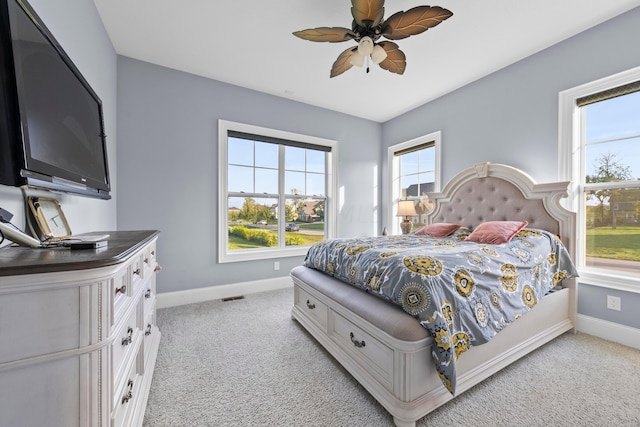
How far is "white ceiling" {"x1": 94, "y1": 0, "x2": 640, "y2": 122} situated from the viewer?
2.01 metres

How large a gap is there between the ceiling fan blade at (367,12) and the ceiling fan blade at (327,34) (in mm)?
111

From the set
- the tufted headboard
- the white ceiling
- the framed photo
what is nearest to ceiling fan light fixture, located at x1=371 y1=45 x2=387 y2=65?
the white ceiling

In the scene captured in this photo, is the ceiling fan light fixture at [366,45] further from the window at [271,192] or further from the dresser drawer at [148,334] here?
the dresser drawer at [148,334]

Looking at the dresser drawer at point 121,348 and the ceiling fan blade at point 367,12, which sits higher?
the ceiling fan blade at point 367,12

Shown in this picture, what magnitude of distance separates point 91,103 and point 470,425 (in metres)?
2.90

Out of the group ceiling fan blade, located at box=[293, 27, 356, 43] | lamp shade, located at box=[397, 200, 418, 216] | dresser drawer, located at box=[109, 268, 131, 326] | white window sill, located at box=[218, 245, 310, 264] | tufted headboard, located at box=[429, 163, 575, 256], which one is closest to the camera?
dresser drawer, located at box=[109, 268, 131, 326]

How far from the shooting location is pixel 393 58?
212cm

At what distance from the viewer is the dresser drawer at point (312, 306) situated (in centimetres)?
198

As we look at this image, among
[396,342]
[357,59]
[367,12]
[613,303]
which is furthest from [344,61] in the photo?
[613,303]

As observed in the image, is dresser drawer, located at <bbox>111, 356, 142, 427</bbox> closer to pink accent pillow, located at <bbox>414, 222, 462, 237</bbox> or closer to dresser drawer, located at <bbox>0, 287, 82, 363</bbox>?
dresser drawer, located at <bbox>0, 287, 82, 363</bbox>

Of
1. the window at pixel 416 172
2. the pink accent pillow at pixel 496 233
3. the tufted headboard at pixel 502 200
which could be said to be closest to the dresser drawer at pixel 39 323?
the pink accent pillow at pixel 496 233

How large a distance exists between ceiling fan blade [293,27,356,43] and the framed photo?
5.83ft

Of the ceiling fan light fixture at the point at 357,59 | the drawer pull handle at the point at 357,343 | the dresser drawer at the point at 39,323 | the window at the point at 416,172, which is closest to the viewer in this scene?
the dresser drawer at the point at 39,323

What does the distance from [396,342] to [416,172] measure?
3237mm
